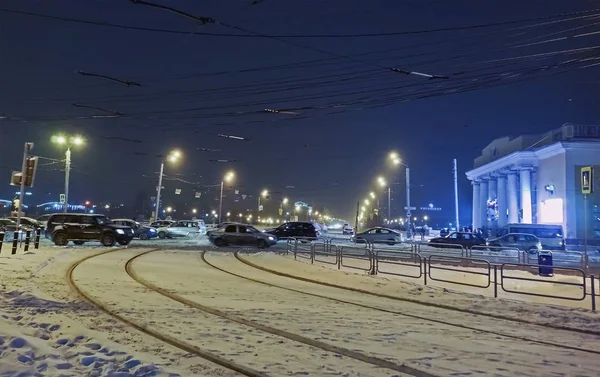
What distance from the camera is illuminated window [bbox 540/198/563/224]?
48.6 m

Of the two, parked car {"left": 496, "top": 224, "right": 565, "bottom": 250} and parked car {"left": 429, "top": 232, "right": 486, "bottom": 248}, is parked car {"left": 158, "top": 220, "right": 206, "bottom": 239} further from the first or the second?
parked car {"left": 496, "top": 224, "right": 565, "bottom": 250}

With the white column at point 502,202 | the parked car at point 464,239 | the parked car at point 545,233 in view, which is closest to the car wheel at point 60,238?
the parked car at point 464,239

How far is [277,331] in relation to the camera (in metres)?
8.25

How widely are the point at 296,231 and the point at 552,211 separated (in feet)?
89.6

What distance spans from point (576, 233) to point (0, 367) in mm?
50327

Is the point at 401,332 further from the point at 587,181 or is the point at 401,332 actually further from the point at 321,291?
the point at 587,181

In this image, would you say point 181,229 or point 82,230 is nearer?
point 82,230

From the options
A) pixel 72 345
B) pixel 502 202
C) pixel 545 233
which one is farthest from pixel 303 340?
pixel 502 202

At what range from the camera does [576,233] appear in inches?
1829

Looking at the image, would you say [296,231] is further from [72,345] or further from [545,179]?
[72,345]

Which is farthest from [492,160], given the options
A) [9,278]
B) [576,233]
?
[9,278]

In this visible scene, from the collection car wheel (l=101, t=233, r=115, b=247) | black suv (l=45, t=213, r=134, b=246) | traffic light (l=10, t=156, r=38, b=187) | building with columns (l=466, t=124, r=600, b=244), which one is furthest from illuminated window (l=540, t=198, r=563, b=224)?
traffic light (l=10, t=156, r=38, b=187)

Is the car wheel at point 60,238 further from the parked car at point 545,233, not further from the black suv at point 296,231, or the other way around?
the parked car at point 545,233

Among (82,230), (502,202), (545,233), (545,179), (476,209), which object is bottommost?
(82,230)
